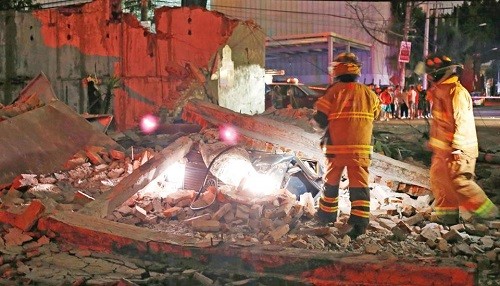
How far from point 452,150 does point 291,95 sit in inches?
404

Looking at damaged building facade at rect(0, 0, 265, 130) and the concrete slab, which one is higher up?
damaged building facade at rect(0, 0, 265, 130)

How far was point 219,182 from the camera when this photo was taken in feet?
20.3

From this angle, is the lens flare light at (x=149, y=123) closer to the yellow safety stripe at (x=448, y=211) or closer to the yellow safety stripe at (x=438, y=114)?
the yellow safety stripe at (x=438, y=114)

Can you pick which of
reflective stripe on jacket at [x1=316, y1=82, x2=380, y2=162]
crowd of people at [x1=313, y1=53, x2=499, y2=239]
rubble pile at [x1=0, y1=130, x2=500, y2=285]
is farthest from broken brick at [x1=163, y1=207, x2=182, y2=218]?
reflective stripe on jacket at [x1=316, y1=82, x2=380, y2=162]

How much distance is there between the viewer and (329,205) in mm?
5156

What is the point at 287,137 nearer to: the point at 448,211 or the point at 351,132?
the point at 351,132

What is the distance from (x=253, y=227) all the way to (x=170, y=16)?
22.6 ft

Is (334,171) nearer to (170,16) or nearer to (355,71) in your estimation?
(355,71)

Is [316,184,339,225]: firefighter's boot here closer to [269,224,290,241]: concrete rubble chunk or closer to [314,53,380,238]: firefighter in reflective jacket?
[314,53,380,238]: firefighter in reflective jacket

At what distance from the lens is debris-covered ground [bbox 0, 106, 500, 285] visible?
4141mm

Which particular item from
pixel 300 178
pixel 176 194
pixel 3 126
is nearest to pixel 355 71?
pixel 300 178

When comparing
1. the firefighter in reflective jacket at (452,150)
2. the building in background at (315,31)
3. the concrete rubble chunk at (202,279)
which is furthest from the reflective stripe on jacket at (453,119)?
the building in background at (315,31)

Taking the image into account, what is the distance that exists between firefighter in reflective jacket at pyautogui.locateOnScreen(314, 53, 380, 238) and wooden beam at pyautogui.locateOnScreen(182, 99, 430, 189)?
1.83 meters

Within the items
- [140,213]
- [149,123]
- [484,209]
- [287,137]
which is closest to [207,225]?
[140,213]
